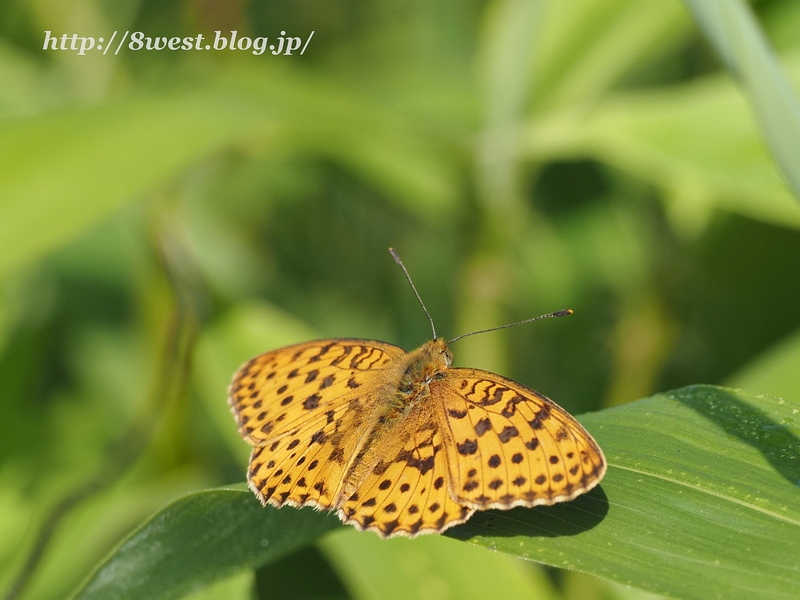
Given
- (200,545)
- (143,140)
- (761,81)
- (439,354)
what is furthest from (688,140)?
(200,545)

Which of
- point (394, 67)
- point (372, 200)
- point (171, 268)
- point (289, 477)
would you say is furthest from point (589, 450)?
point (394, 67)

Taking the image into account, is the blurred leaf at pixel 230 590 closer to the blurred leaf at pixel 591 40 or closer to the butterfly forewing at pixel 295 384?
the butterfly forewing at pixel 295 384

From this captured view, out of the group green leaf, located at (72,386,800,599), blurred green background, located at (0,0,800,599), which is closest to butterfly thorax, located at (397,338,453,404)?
green leaf, located at (72,386,800,599)

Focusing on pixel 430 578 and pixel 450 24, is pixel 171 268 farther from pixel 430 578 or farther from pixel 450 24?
pixel 450 24

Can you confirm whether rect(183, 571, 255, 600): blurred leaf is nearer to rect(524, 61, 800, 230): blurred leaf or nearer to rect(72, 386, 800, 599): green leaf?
rect(72, 386, 800, 599): green leaf

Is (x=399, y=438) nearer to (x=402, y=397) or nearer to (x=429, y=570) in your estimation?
(x=402, y=397)

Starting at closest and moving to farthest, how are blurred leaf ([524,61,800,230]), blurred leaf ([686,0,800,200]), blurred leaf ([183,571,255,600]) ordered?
blurred leaf ([686,0,800,200]), blurred leaf ([183,571,255,600]), blurred leaf ([524,61,800,230])
